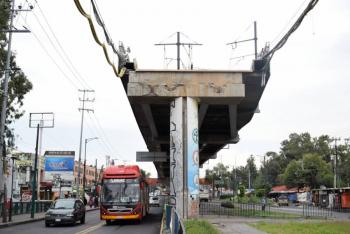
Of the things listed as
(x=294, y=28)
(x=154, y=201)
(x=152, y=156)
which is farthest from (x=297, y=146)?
(x=294, y=28)

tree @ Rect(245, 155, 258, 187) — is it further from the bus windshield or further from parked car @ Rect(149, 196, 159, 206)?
the bus windshield

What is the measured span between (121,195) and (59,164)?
3242cm

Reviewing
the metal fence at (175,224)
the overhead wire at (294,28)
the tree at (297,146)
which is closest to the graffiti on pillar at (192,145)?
the overhead wire at (294,28)

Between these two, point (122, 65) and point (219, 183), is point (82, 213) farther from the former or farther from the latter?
point (219, 183)

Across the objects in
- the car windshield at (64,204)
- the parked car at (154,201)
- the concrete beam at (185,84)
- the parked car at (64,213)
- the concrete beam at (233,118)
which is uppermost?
the concrete beam at (185,84)

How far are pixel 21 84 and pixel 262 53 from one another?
55.7 ft

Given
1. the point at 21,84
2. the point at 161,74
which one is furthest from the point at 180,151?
the point at 21,84

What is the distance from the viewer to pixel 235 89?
28.9 meters

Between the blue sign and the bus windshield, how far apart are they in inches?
1217

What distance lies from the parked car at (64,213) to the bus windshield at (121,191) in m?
1.77

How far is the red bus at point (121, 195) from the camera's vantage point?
97.3ft

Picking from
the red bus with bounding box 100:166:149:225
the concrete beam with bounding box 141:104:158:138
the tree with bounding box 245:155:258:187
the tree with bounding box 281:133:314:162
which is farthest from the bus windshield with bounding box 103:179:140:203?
the tree with bounding box 245:155:258:187

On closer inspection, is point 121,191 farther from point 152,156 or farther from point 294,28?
point 152,156

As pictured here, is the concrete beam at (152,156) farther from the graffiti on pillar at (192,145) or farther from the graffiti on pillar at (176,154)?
the graffiti on pillar at (192,145)
